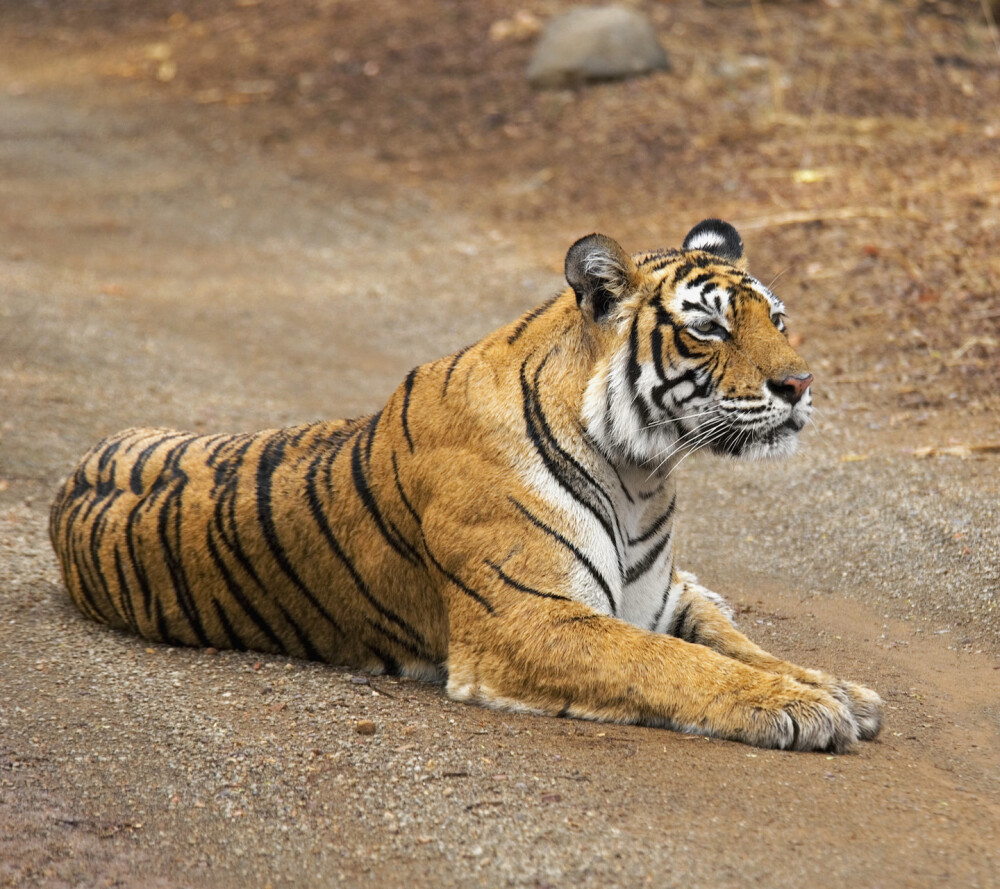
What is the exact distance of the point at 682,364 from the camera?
142 inches

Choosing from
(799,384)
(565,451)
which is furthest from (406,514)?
(799,384)

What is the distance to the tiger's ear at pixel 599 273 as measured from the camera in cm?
356

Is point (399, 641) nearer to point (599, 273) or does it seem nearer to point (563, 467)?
point (563, 467)

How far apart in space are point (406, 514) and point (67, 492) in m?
1.47

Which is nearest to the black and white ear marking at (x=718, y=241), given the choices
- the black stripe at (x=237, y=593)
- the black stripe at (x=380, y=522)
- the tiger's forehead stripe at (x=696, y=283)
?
the tiger's forehead stripe at (x=696, y=283)

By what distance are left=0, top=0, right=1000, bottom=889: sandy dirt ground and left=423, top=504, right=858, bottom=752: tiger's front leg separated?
0.08 m

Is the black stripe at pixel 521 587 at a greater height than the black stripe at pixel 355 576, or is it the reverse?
the black stripe at pixel 521 587

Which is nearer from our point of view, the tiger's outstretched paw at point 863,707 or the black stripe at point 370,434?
the tiger's outstretched paw at point 863,707

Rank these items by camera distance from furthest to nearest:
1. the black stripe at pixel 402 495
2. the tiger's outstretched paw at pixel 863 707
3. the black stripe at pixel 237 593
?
the black stripe at pixel 237 593 → the black stripe at pixel 402 495 → the tiger's outstretched paw at pixel 863 707

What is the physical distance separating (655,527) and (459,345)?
164 inches

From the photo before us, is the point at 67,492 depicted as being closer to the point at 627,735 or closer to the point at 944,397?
the point at 627,735

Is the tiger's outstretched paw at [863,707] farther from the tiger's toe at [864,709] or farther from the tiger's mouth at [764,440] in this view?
the tiger's mouth at [764,440]

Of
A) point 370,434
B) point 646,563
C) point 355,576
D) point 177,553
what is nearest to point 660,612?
point 646,563

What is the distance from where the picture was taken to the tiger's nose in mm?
3527
